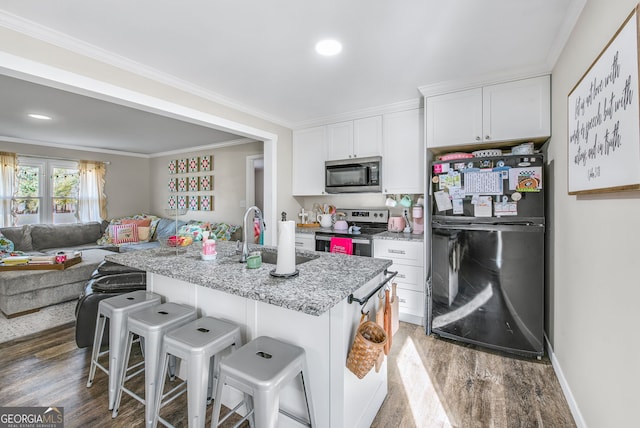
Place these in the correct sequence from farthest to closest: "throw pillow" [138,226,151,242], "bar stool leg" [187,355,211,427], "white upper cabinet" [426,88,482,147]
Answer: "throw pillow" [138,226,151,242], "white upper cabinet" [426,88,482,147], "bar stool leg" [187,355,211,427]

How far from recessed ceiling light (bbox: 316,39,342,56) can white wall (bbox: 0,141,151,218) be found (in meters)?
5.87

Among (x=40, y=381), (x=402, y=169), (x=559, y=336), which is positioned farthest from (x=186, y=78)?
(x=559, y=336)

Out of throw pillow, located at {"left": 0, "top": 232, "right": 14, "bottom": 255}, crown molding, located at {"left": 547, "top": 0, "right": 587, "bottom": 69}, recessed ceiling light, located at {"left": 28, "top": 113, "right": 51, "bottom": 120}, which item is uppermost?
recessed ceiling light, located at {"left": 28, "top": 113, "right": 51, "bottom": 120}

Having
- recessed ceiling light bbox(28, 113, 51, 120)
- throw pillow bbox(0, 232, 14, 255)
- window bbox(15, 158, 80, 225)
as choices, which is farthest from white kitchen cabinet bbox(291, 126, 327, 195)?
window bbox(15, 158, 80, 225)

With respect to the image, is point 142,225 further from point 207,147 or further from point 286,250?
point 286,250

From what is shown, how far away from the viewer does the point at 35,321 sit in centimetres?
290

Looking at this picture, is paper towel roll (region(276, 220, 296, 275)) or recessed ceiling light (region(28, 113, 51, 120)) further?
recessed ceiling light (region(28, 113, 51, 120))

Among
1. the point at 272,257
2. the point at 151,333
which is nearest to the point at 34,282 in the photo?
the point at 151,333

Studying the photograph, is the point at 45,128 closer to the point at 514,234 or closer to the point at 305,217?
the point at 305,217

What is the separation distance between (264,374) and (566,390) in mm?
1943

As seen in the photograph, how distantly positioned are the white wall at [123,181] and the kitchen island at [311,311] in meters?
5.31

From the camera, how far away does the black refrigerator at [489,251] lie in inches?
87.4

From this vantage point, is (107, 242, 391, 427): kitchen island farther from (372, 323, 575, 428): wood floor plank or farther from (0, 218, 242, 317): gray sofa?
(0, 218, 242, 317): gray sofa

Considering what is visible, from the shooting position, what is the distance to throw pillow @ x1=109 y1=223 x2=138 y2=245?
5.26 m
